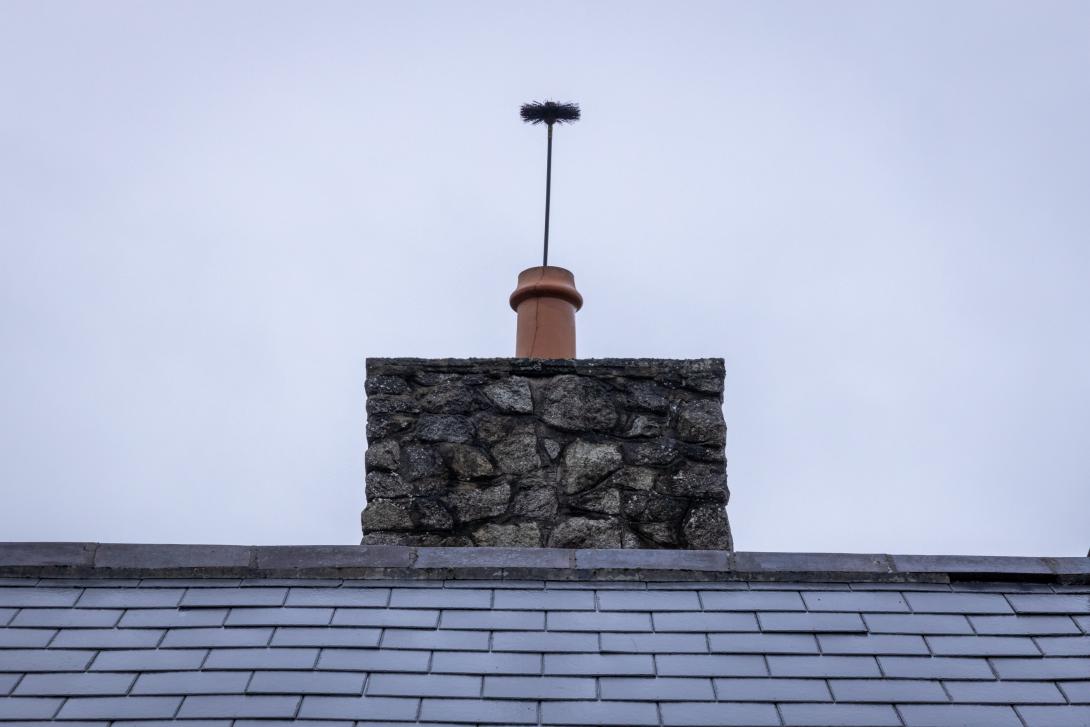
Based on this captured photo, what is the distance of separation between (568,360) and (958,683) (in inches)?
98.1

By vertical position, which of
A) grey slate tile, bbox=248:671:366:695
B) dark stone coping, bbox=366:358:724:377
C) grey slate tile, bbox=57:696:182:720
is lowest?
grey slate tile, bbox=57:696:182:720

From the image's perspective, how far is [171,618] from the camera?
3504 millimetres

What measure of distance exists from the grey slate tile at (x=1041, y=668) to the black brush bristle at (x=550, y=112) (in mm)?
3695

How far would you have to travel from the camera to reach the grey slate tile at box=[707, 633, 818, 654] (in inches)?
132

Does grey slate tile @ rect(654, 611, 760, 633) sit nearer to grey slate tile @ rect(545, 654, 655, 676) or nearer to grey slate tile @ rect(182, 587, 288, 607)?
grey slate tile @ rect(545, 654, 655, 676)

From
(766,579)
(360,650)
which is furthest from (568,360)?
(360,650)

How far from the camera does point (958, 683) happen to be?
10.5ft

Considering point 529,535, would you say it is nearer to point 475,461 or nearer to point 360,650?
point 475,461

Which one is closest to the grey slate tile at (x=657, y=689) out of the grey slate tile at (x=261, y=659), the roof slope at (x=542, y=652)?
the roof slope at (x=542, y=652)

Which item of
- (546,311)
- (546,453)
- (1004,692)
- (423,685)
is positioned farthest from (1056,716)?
(546,311)

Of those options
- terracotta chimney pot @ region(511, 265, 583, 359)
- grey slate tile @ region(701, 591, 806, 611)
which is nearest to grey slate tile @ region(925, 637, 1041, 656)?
grey slate tile @ region(701, 591, 806, 611)

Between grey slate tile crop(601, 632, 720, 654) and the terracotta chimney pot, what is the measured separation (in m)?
2.64

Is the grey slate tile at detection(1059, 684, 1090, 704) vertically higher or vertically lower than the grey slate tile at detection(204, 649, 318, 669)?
higher

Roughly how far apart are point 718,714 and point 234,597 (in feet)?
4.81
